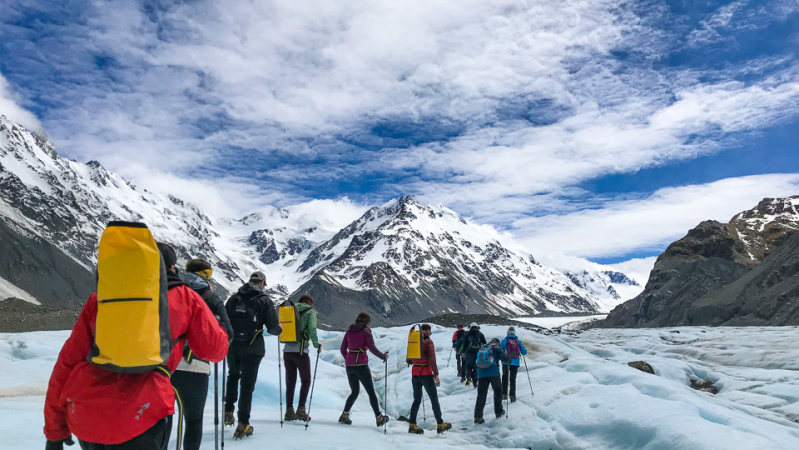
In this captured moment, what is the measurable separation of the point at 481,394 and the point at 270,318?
6.90 m

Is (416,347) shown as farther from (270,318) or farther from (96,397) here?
(96,397)

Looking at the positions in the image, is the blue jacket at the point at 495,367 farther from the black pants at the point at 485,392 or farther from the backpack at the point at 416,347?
the backpack at the point at 416,347

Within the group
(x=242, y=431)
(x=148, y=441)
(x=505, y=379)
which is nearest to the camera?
(x=148, y=441)

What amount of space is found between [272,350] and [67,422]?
69.6ft

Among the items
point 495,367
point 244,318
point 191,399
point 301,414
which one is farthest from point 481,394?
point 191,399

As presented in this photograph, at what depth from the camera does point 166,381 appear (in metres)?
4.15

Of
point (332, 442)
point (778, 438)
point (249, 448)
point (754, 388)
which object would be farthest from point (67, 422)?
point (754, 388)

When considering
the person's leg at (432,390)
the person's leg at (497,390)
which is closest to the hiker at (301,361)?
the person's leg at (432,390)

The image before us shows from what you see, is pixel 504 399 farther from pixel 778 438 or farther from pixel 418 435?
pixel 778 438

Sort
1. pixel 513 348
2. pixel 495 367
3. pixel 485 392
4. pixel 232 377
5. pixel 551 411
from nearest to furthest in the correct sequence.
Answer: pixel 232 377 → pixel 551 411 → pixel 495 367 → pixel 485 392 → pixel 513 348

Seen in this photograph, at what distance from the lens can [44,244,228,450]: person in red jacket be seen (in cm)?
381

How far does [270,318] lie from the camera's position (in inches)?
359

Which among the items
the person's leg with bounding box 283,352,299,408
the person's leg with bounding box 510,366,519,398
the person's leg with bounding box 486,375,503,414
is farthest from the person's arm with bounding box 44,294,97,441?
the person's leg with bounding box 510,366,519,398

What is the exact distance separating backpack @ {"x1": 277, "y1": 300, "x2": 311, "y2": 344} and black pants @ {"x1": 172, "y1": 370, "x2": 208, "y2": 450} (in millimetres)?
4841
